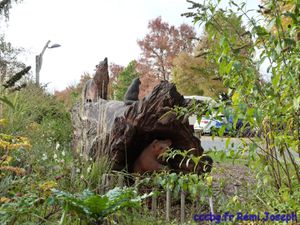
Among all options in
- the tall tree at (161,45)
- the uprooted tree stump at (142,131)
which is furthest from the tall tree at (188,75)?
the uprooted tree stump at (142,131)

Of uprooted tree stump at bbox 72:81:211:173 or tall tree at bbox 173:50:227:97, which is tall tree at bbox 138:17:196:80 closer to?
tall tree at bbox 173:50:227:97

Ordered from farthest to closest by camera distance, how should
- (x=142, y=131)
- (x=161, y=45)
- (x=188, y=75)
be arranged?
(x=161, y=45) < (x=188, y=75) < (x=142, y=131)

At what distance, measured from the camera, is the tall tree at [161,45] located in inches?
1108

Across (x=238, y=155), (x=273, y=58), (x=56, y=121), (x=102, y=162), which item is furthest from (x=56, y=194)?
(x=56, y=121)

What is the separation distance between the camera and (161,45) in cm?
2825

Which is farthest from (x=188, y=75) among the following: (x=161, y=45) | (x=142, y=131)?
(x=142, y=131)

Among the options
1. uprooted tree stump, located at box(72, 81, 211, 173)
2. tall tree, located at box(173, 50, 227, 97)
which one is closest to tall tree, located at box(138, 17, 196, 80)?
tall tree, located at box(173, 50, 227, 97)

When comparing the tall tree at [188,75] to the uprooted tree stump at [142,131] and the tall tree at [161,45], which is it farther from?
the uprooted tree stump at [142,131]

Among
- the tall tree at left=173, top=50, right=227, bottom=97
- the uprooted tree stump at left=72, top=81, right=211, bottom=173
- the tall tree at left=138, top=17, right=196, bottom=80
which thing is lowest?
the uprooted tree stump at left=72, top=81, right=211, bottom=173

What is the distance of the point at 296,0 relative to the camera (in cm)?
141

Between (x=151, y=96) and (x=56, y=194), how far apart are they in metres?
2.10

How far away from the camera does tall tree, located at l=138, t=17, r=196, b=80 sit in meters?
28.1

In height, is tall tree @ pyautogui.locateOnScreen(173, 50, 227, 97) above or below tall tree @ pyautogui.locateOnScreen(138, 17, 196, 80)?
below

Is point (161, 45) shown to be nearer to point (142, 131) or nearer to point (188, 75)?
point (188, 75)
